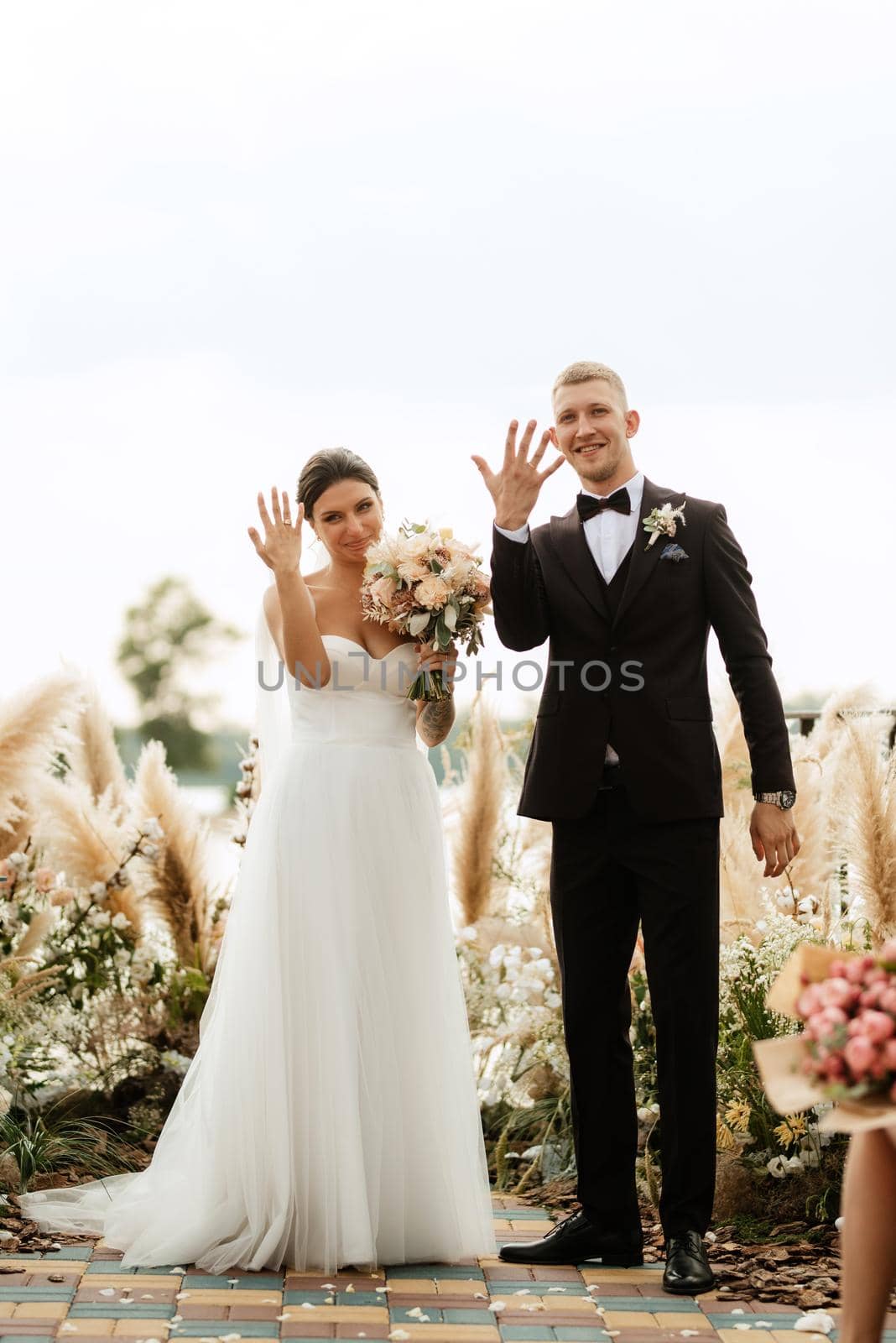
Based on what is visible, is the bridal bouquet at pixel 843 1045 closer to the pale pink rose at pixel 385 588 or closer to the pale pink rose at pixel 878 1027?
the pale pink rose at pixel 878 1027

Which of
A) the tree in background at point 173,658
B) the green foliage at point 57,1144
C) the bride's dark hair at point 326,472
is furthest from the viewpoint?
the tree in background at point 173,658

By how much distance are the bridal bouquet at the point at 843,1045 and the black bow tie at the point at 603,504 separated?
161cm

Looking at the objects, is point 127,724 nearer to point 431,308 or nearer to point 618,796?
point 431,308

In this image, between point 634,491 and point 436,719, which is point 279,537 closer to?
point 436,719

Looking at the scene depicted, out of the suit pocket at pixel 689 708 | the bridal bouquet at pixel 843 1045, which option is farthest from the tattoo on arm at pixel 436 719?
the bridal bouquet at pixel 843 1045

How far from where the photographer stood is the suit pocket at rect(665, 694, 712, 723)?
143 inches

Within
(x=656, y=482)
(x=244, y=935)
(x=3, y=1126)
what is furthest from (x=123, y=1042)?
(x=656, y=482)

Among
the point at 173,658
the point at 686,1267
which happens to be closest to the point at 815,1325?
the point at 686,1267

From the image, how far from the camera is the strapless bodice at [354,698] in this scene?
3.94 meters

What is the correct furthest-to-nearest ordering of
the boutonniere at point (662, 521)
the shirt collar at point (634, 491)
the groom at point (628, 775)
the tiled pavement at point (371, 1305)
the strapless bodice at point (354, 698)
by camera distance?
the strapless bodice at point (354, 698) < the shirt collar at point (634, 491) < the boutonniere at point (662, 521) < the groom at point (628, 775) < the tiled pavement at point (371, 1305)

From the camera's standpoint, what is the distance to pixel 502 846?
5598 mm

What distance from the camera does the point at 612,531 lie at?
150 inches

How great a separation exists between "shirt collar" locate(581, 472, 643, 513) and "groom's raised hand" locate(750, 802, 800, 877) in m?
0.86

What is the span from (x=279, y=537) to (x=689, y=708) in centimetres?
117
